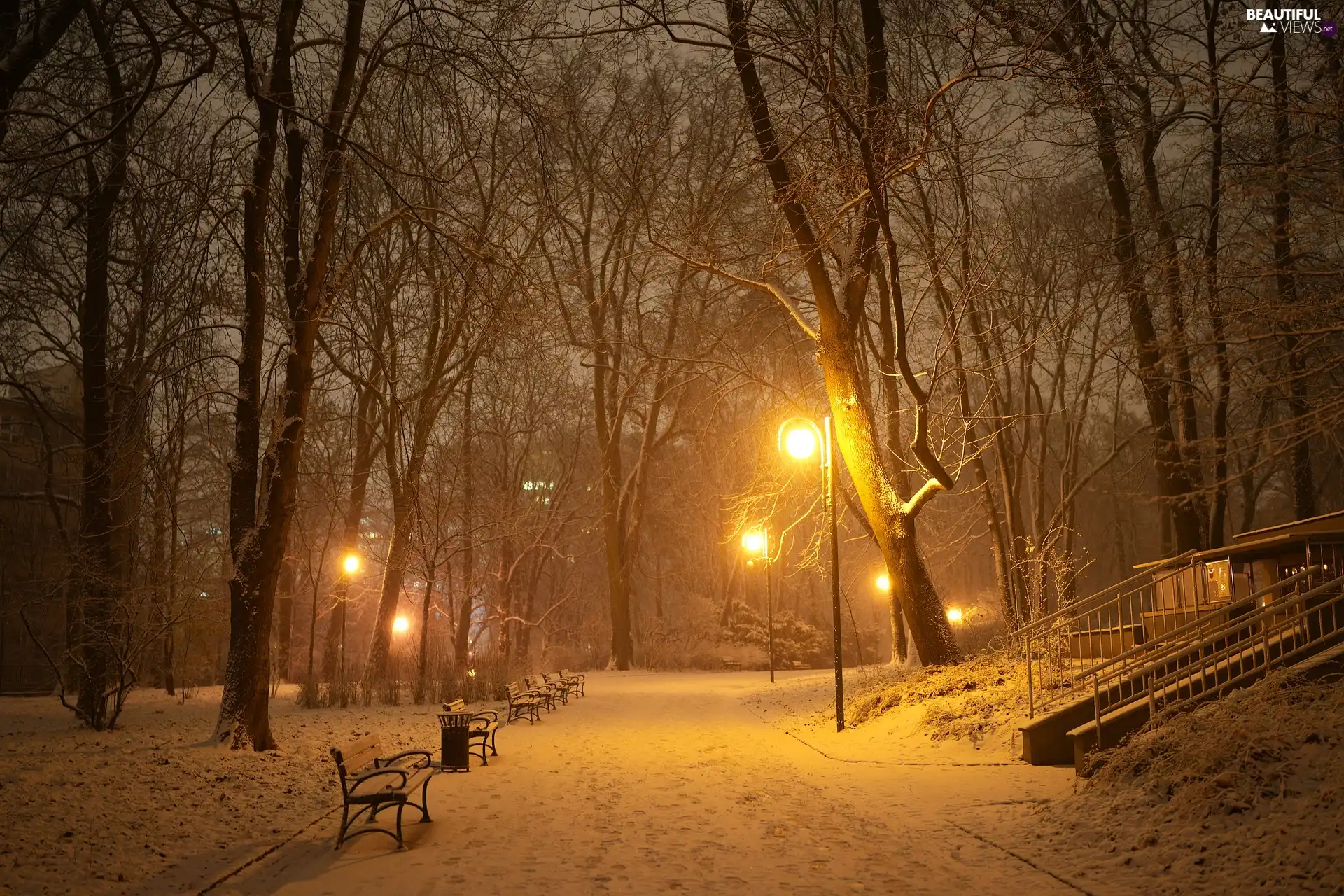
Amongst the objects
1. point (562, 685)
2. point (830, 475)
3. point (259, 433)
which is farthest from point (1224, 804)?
point (562, 685)

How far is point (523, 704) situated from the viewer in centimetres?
1789

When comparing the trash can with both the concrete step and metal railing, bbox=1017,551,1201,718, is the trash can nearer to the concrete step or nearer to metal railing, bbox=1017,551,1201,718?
metal railing, bbox=1017,551,1201,718

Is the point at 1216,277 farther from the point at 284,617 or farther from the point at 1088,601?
the point at 284,617

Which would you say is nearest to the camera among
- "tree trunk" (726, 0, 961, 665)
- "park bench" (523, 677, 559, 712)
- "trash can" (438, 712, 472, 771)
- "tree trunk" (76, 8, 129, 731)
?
"trash can" (438, 712, 472, 771)

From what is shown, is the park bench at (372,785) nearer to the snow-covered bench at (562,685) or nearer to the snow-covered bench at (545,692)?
the snow-covered bench at (545,692)

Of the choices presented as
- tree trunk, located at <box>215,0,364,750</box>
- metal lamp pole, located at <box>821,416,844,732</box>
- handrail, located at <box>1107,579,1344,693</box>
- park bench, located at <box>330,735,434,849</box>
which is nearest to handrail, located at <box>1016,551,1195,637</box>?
handrail, located at <box>1107,579,1344,693</box>

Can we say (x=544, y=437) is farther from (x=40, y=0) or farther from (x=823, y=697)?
(x=40, y=0)

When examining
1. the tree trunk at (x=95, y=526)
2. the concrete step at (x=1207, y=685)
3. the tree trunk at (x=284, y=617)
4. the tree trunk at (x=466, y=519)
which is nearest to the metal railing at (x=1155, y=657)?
the concrete step at (x=1207, y=685)

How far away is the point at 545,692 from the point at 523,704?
2471 mm

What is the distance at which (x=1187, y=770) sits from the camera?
7441 mm

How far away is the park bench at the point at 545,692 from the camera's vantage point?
19.9 metres

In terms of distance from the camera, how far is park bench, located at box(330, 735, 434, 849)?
7.88 metres

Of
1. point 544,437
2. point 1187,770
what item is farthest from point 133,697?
point 544,437

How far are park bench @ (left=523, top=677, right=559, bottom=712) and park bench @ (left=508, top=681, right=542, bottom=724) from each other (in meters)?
0.10
